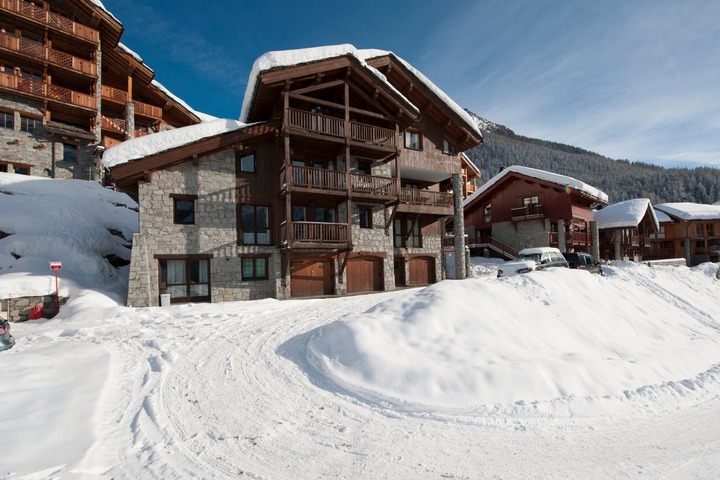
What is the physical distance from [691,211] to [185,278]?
57.4 meters

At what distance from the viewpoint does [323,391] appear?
5.39m

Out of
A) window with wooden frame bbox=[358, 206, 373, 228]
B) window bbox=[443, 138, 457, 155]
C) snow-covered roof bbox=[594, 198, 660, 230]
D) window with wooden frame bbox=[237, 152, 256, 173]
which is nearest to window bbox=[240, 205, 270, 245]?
window with wooden frame bbox=[237, 152, 256, 173]

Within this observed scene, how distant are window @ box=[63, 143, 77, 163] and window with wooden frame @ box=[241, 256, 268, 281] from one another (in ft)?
65.5

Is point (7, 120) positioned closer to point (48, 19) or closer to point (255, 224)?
point (48, 19)

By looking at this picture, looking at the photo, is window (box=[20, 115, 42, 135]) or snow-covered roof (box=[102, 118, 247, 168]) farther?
window (box=[20, 115, 42, 135])

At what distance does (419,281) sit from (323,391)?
1711 centimetres

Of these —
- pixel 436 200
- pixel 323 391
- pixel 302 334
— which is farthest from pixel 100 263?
pixel 436 200

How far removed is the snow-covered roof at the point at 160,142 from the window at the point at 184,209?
7.10ft

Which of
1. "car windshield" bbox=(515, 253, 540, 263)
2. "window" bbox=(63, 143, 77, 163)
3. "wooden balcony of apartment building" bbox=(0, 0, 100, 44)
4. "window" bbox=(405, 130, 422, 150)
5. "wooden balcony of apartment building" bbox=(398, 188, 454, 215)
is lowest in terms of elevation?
"car windshield" bbox=(515, 253, 540, 263)

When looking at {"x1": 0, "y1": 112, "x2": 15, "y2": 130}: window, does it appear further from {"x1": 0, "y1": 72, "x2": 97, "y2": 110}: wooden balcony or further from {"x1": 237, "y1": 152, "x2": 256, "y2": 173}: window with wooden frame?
{"x1": 237, "y1": 152, "x2": 256, "y2": 173}: window with wooden frame

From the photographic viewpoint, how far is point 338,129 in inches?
690

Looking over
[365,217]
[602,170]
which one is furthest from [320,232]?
[602,170]

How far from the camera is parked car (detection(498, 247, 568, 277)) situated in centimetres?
1598

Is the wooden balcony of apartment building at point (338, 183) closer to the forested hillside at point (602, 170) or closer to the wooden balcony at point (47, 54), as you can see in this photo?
the wooden balcony at point (47, 54)
